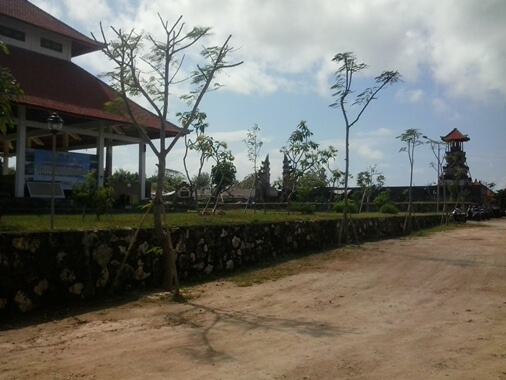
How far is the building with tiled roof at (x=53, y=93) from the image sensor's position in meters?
18.8

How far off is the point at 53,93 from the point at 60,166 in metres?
2.90

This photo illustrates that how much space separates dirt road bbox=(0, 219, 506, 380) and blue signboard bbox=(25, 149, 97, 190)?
1238cm

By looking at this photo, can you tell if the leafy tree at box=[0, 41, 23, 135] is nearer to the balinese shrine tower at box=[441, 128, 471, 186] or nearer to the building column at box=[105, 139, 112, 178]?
the building column at box=[105, 139, 112, 178]

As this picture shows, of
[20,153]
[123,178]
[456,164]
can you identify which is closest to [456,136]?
[456,164]

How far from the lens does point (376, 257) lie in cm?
1452

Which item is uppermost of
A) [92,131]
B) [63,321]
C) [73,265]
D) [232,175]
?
[92,131]

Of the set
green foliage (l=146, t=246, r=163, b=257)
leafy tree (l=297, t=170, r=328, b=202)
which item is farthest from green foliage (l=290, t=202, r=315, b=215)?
green foliage (l=146, t=246, r=163, b=257)

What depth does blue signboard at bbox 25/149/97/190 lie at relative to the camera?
1961cm

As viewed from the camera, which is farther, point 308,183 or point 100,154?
point 308,183

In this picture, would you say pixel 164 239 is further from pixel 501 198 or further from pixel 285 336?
pixel 501 198

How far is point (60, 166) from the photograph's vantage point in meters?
20.6

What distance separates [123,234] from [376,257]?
8050mm

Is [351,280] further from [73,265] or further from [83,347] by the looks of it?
[83,347]

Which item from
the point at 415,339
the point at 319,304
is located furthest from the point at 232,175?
the point at 415,339
